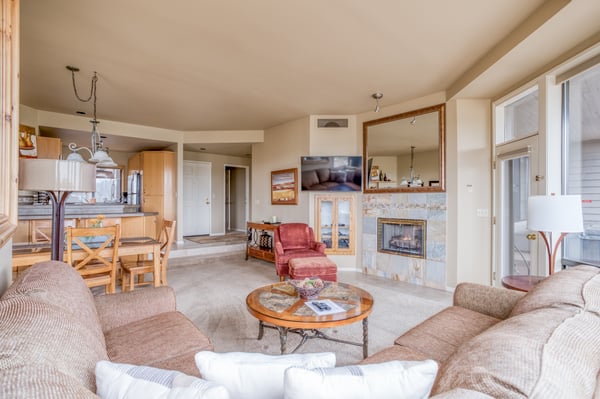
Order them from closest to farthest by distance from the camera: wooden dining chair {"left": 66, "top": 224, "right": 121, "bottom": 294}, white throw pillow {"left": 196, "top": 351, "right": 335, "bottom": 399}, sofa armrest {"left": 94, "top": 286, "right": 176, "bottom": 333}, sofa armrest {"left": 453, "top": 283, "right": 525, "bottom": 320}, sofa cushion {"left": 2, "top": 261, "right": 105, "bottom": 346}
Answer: white throw pillow {"left": 196, "top": 351, "right": 335, "bottom": 399}
sofa cushion {"left": 2, "top": 261, "right": 105, "bottom": 346}
sofa armrest {"left": 94, "top": 286, "right": 176, "bottom": 333}
sofa armrest {"left": 453, "top": 283, "right": 525, "bottom": 320}
wooden dining chair {"left": 66, "top": 224, "right": 121, "bottom": 294}

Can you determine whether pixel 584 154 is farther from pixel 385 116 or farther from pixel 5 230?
pixel 5 230

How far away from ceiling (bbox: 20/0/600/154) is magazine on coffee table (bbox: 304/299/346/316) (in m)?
2.32

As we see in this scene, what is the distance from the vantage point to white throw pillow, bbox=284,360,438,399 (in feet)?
2.23

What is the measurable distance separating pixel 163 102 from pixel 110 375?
4702 mm

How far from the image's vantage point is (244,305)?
3.34m

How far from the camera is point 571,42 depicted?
2.49m

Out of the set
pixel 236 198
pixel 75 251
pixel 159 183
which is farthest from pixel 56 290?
pixel 236 198

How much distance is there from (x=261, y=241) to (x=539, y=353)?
522 cm

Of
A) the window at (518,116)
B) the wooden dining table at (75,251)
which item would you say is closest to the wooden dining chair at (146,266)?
the wooden dining table at (75,251)

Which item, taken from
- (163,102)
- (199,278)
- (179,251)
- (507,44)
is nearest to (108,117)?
(163,102)

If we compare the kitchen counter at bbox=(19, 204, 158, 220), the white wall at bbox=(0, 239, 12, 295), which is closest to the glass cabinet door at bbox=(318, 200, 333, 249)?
the kitchen counter at bbox=(19, 204, 158, 220)

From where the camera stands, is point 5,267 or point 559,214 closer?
point 5,267

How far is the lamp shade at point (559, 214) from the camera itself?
6.28 feet

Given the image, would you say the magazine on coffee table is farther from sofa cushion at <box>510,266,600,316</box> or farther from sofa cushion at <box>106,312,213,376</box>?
sofa cushion at <box>510,266,600,316</box>
